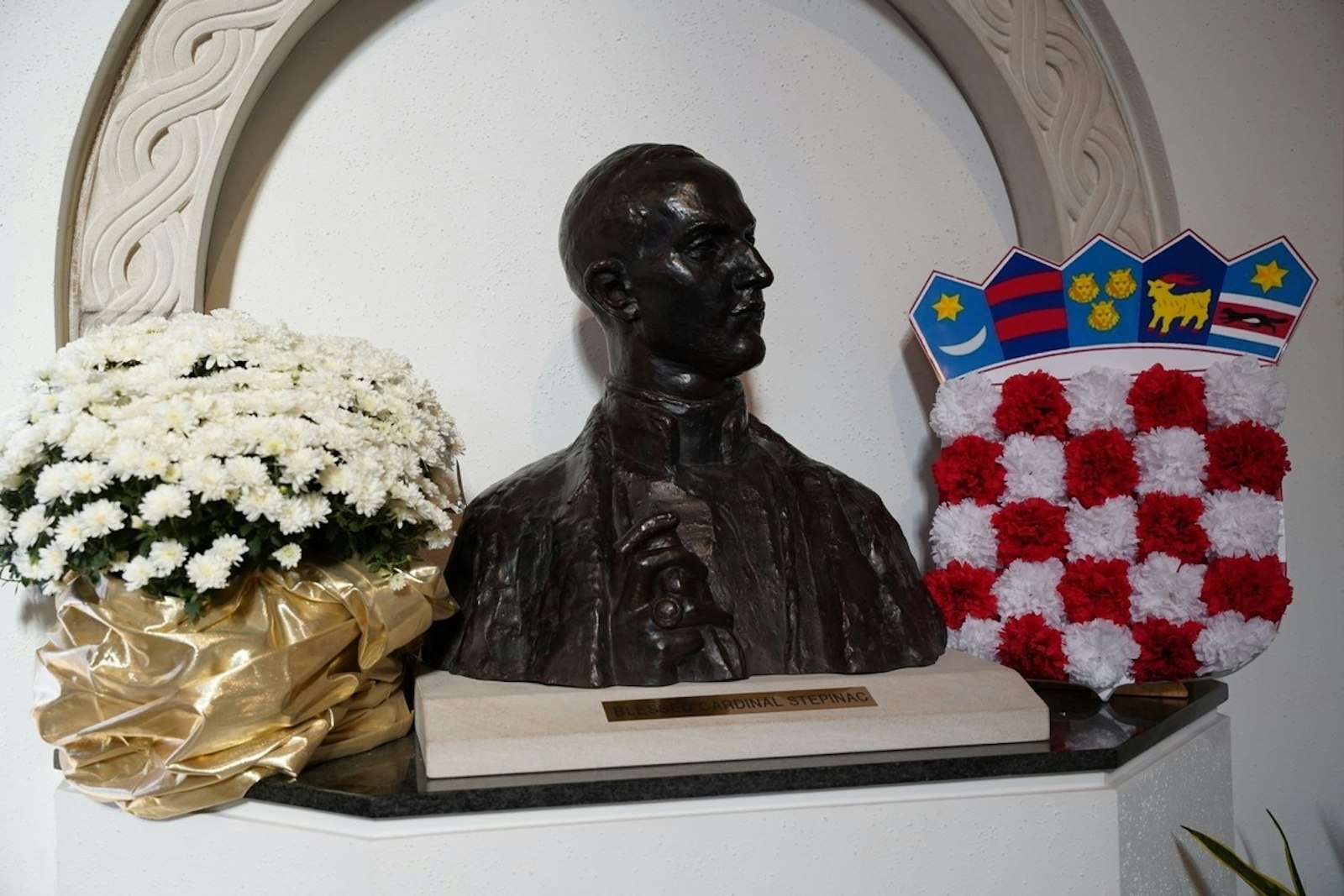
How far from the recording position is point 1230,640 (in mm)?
2834

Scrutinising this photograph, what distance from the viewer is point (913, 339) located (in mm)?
3664

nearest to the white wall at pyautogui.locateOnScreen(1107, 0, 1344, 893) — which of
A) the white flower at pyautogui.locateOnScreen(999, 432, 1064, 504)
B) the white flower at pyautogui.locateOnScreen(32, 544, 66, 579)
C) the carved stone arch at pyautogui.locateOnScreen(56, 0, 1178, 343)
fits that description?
the white flower at pyautogui.locateOnScreen(999, 432, 1064, 504)

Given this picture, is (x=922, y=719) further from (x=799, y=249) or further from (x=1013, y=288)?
(x=799, y=249)

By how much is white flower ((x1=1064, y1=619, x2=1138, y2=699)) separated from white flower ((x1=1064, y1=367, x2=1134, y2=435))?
1.47 feet

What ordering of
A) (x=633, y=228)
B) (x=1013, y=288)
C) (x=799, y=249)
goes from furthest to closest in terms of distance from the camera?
(x=799, y=249), (x=1013, y=288), (x=633, y=228)

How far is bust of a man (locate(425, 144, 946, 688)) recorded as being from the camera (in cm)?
248

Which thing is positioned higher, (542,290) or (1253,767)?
(542,290)

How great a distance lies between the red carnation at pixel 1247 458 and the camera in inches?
114

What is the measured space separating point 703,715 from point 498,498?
0.70m

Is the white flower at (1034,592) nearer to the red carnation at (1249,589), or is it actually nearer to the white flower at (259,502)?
the red carnation at (1249,589)

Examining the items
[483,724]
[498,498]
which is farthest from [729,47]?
[483,724]

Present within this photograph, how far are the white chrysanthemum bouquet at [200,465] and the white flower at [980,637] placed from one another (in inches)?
47.8

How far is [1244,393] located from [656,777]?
1.63 meters

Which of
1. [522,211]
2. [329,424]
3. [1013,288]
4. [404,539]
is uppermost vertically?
[522,211]
